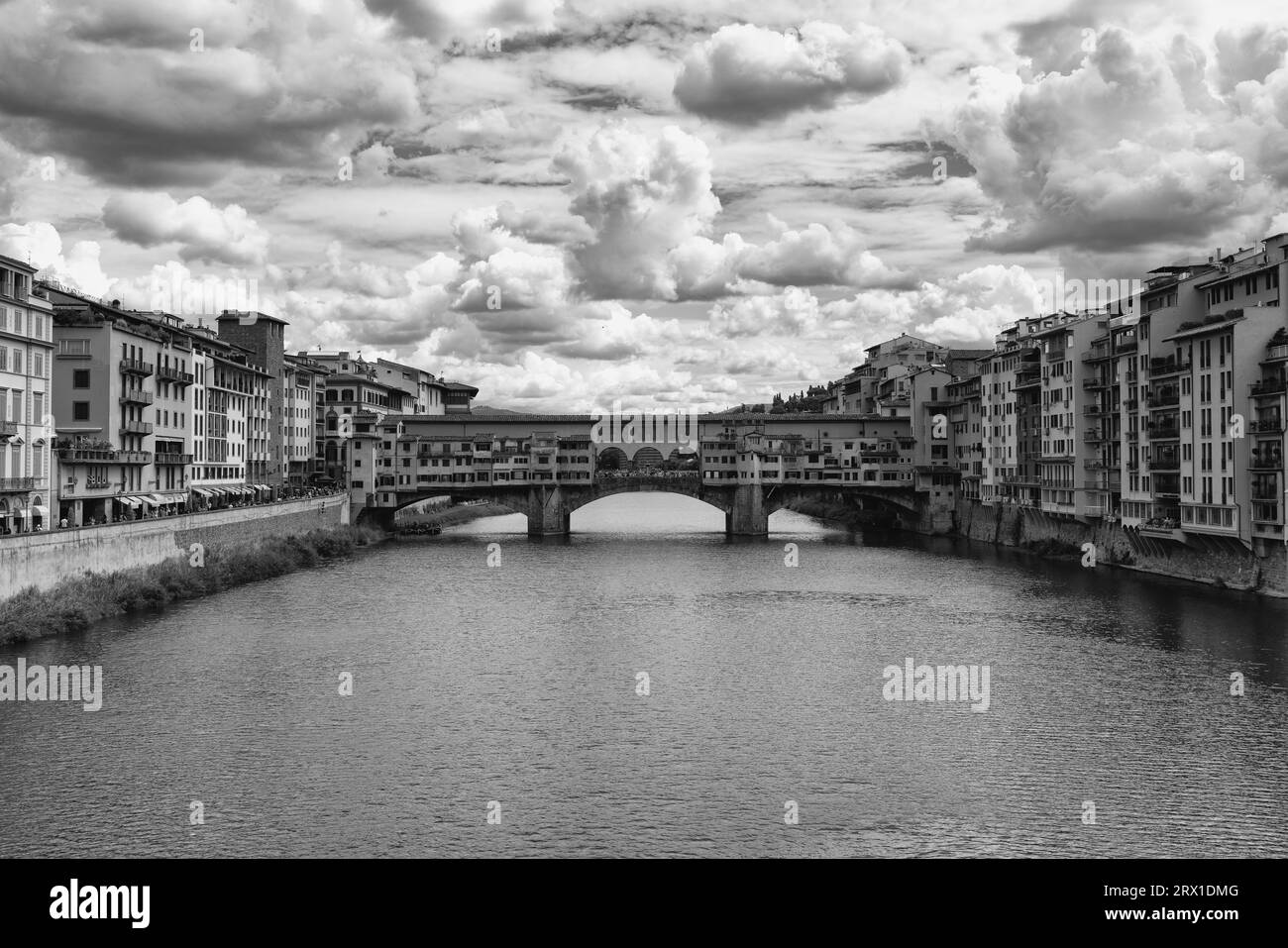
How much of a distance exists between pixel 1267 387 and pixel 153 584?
49303 millimetres

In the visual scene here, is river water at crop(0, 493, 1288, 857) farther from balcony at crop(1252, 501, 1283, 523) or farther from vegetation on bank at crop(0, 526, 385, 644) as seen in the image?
balcony at crop(1252, 501, 1283, 523)

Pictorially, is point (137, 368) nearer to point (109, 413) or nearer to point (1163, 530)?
point (109, 413)

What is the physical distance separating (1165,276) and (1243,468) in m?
16.3

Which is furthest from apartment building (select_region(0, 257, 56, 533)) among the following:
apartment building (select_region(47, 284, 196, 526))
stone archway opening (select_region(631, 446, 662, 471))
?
stone archway opening (select_region(631, 446, 662, 471))

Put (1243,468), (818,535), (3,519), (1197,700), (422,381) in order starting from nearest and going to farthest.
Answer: (1197,700) → (3,519) → (1243,468) → (818,535) → (422,381)

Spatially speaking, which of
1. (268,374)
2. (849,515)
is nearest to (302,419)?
(268,374)

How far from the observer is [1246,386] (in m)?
50.3

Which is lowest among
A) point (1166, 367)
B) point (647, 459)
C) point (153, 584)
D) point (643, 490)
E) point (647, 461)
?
point (153, 584)

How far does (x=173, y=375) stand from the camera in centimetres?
7106

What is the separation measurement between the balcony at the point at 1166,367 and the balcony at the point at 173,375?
57452 mm

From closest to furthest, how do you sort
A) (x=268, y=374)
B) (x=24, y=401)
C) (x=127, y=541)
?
1. (x=24, y=401)
2. (x=127, y=541)
3. (x=268, y=374)

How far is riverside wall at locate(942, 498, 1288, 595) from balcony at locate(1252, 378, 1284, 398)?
21.6 feet
